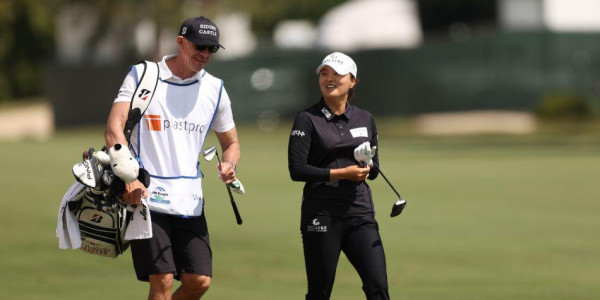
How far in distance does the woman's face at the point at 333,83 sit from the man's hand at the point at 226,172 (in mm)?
777

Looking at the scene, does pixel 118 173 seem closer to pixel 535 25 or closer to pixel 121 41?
pixel 535 25

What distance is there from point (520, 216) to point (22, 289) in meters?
8.14

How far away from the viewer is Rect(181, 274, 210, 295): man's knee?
8.01m

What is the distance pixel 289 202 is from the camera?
20203 millimetres

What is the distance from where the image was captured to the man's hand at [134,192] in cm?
759

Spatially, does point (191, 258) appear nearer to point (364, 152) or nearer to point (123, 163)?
point (123, 163)

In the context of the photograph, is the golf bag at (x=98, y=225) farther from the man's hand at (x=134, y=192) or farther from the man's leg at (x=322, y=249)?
the man's leg at (x=322, y=249)

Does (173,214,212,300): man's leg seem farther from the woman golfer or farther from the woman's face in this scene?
the woman's face

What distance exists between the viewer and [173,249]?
26.5ft

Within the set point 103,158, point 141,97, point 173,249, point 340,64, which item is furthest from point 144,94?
point 340,64

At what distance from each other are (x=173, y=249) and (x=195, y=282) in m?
0.25

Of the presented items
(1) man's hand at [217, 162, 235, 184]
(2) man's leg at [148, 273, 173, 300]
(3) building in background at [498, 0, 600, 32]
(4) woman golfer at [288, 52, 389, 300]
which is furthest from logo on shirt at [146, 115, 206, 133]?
(3) building in background at [498, 0, 600, 32]

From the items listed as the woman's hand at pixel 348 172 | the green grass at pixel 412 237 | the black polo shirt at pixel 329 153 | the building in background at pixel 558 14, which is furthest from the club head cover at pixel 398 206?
the building in background at pixel 558 14

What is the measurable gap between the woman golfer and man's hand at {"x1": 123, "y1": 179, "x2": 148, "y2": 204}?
1102 mm
